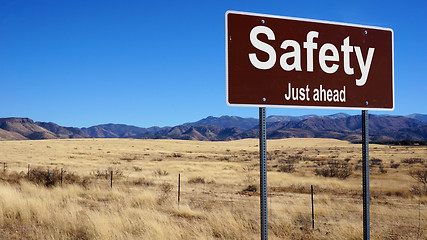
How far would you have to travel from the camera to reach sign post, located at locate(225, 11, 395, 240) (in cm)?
373

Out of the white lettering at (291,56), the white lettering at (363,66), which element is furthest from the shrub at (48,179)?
the white lettering at (363,66)

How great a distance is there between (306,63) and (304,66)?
0.15 feet

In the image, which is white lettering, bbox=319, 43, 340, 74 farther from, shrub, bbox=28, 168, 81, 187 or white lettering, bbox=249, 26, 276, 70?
shrub, bbox=28, 168, 81, 187

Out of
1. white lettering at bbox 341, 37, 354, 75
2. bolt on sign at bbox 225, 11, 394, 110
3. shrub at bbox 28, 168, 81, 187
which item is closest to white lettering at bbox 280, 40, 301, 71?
bolt on sign at bbox 225, 11, 394, 110

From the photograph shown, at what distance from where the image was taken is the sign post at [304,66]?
373 cm

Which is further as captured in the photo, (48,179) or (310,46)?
(48,179)

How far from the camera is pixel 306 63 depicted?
4.09m

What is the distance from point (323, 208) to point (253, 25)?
10156 mm

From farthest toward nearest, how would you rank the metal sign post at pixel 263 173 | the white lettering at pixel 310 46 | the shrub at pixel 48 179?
the shrub at pixel 48 179, the white lettering at pixel 310 46, the metal sign post at pixel 263 173

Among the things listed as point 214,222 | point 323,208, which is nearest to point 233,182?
point 323,208

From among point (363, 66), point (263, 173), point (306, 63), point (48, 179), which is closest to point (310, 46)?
point (306, 63)

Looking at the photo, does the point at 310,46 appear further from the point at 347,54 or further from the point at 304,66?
the point at 347,54

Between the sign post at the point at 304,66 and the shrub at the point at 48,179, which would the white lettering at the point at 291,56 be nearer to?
the sign post at the point at 304,66

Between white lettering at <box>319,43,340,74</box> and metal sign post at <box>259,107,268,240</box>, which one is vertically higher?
white lettering at <box>319,43,340,74</box>
